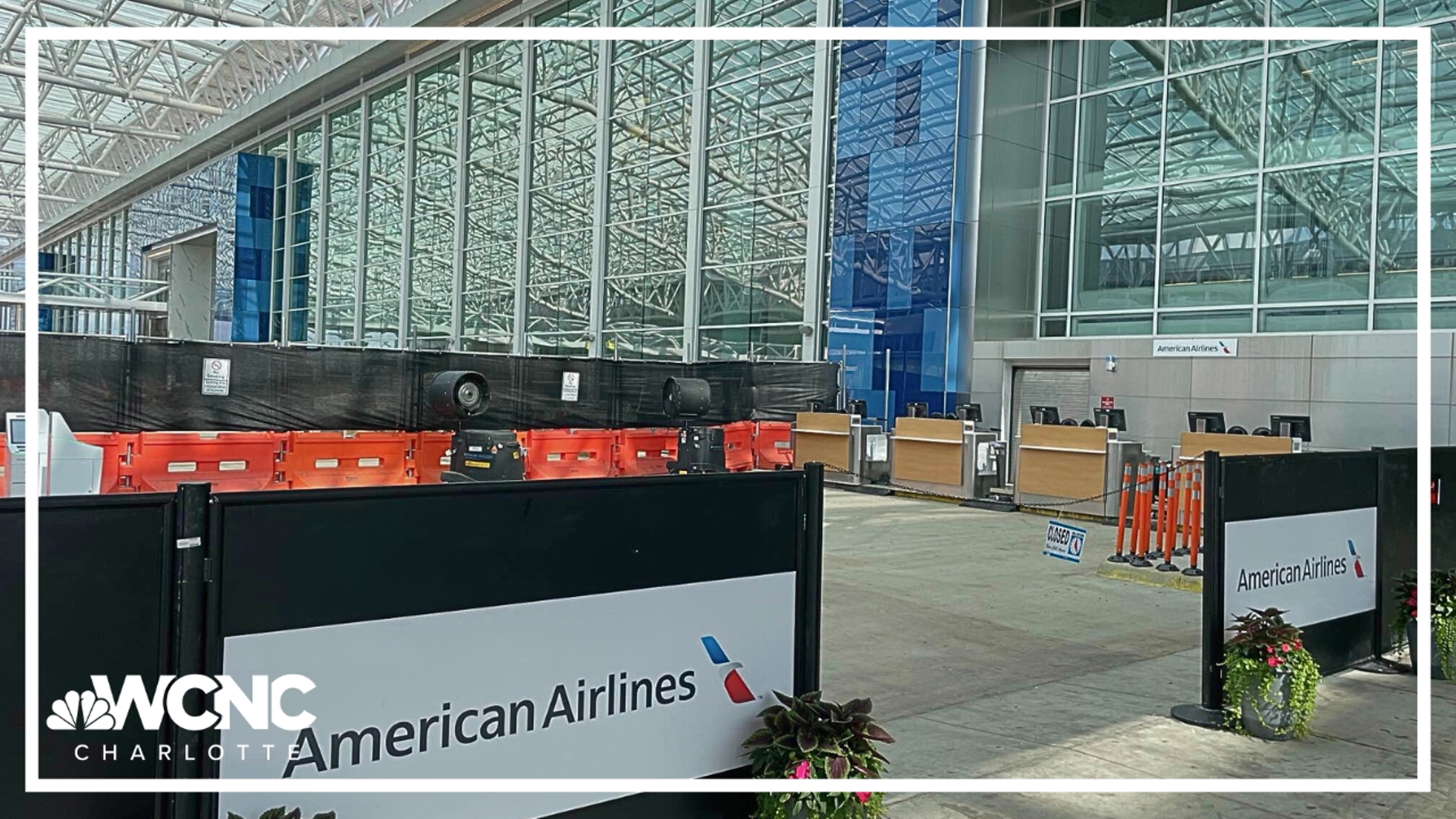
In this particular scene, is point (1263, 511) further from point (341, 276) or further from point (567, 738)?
point (341, 276)

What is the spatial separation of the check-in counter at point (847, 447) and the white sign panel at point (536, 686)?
16775mm

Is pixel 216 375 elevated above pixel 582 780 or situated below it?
above

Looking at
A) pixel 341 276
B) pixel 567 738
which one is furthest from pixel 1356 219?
pixel 341 276

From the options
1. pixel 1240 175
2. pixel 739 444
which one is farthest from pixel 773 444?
pixel 1240 175

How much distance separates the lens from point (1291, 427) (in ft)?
51.1

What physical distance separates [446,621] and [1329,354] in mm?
18569

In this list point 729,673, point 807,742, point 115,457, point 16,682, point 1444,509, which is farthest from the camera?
point 115,457

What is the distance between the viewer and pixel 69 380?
1395 centimetres

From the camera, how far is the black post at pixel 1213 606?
6164 mm

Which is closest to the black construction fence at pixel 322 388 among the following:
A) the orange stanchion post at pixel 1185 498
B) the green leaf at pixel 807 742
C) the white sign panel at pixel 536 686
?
the orange stanchion post at pixel 1185 498

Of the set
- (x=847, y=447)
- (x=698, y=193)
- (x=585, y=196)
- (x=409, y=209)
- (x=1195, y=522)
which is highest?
(x=409, y=209)

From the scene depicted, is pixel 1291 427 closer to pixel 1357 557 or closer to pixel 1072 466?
pixel 1072 466

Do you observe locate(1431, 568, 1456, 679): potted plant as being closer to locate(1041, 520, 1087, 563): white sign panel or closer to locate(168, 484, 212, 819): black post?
locate(1041, 520, 1087, 563): white sign panel

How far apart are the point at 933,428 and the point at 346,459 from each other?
1058 centimetres
